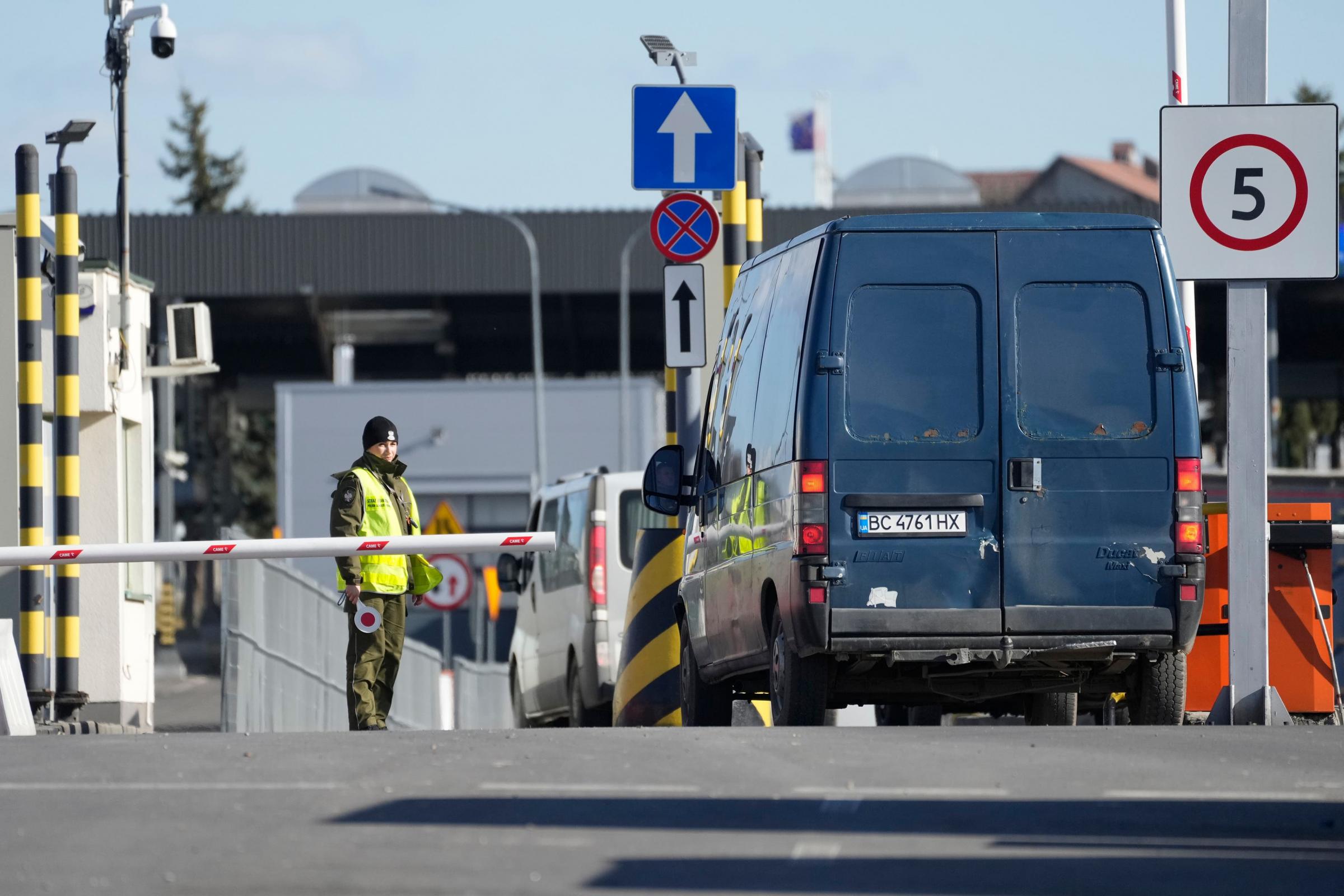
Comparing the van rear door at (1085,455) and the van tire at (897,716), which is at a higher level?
the van rear door at (1085,455)

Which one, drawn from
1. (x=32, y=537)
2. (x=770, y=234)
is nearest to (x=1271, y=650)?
(x=32, y=537)

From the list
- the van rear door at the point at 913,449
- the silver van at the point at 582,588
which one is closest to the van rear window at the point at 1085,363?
the van rear door at the point at 913,449

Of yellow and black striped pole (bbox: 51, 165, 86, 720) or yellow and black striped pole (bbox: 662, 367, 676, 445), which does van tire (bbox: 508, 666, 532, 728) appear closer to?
yellow and black striped pole (bbox: 662, 367, 676, 445)

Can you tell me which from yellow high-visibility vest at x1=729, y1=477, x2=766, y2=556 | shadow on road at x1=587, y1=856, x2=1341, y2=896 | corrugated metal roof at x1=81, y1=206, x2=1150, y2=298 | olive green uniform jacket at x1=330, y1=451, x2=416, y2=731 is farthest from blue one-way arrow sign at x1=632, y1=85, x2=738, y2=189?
corrugated metal roof at x1=81, y1=206, x2=1150, y2=298

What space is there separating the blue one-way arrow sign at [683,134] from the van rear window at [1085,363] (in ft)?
17.9

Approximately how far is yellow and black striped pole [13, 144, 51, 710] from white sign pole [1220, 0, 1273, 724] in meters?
7.28

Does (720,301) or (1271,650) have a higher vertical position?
(720,301)

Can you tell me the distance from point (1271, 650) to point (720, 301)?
5.66 metres

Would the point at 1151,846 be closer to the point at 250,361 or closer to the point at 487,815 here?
the point at 487,815

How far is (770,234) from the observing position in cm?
5222

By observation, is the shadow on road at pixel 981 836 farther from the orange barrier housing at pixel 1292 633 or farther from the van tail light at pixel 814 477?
the orange barrier housing at pixel 1292 633

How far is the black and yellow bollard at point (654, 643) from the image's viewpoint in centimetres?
1375

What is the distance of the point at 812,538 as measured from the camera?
10.0 m

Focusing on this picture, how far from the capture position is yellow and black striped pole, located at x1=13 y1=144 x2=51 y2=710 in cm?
1449
